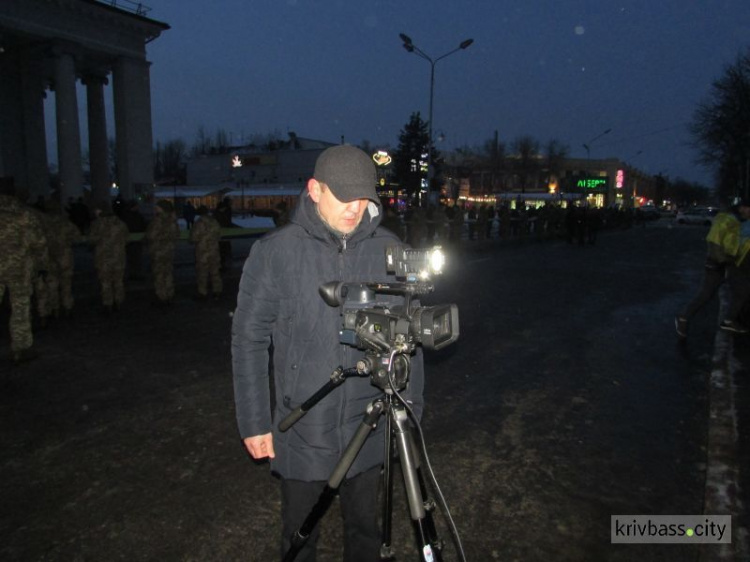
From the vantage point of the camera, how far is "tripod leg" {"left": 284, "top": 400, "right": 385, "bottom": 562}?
1.89 m

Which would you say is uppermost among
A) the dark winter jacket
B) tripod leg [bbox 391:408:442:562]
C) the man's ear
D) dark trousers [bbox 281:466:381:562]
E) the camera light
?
the man's ear

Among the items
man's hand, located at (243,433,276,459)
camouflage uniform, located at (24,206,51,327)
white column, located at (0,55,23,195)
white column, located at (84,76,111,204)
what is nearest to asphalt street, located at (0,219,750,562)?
camouflage uniform, located at (24,206,51,327)

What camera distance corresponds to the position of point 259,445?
2076mm

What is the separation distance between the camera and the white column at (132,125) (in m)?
27.1

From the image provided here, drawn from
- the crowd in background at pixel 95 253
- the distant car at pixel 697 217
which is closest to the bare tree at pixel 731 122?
the distant car at pixel 697 217

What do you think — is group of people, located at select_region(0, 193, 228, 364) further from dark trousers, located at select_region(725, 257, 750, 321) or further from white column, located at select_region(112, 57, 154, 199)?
white column, located at select_region(112, 57, 154, 199)

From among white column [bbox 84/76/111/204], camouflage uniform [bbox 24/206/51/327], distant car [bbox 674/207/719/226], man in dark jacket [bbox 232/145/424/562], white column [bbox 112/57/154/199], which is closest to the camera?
man in dark jacket [bbox 232/145/424/562]

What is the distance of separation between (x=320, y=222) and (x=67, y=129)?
28.2m

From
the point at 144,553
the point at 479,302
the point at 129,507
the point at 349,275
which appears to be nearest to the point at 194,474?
the point at 129,507

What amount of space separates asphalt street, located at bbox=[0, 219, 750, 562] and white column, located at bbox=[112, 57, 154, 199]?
21.9 metres

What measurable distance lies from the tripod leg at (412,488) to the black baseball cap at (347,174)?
81 cm

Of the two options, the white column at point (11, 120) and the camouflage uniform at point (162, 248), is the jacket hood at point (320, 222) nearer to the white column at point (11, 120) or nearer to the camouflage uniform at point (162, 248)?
the camouflage uniform at point (162, 248)

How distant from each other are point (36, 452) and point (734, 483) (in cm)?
476

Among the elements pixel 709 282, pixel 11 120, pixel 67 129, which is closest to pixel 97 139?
pixel 67 129
